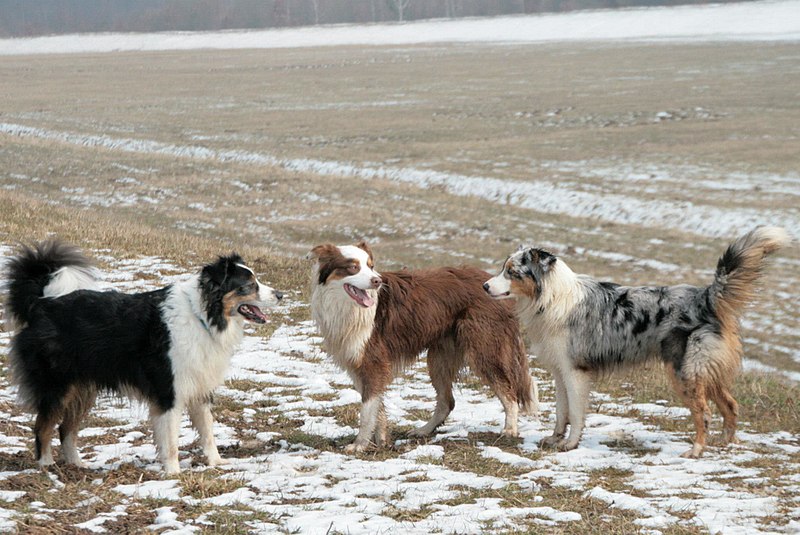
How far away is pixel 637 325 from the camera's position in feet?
25.8

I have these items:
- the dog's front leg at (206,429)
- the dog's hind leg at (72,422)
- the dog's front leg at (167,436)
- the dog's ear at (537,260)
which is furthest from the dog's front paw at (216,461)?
the dog's ear at (537,260)

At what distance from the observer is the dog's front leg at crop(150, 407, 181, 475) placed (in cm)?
689

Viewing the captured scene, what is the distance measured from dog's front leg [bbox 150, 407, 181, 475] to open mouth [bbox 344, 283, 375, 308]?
1685mm

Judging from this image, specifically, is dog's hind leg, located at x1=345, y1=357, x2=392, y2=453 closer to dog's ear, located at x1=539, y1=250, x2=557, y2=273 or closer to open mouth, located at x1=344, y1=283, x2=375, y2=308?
open mouth, located at x1=344, y1=283, x2=375, y2=308

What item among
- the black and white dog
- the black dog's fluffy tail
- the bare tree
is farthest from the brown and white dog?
the bare tree

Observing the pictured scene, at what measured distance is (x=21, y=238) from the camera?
15.7 meters

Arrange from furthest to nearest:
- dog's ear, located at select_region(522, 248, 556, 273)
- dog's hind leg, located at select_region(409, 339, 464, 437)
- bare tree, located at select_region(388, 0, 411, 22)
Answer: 1. bare tree, located at select_region(388, 0, 411, 22)
2. dog's hind leg, located at select_region(409, 339, 464, 437)
3. dog's ear, located at select_region(522, 248, 556, 273)

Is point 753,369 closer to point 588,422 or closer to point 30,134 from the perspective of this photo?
point 588,422

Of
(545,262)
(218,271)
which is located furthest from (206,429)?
(545,262)

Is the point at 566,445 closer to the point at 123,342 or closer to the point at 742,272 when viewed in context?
the point at 742,272

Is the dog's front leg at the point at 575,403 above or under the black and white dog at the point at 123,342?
under

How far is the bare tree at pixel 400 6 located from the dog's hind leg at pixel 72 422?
115m

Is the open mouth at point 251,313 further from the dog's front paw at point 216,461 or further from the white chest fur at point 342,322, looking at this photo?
the dog's front paw at point 216,461

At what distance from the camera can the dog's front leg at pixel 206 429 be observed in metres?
7.19
